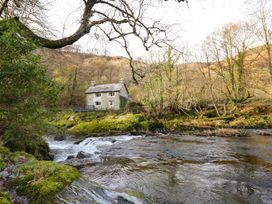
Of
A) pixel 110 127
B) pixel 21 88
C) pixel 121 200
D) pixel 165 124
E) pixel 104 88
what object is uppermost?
pixel 104 88

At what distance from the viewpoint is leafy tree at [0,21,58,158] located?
4.24 meters

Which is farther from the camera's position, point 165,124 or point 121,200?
point 165,124

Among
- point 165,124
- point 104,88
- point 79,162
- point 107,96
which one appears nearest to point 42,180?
point 79,162

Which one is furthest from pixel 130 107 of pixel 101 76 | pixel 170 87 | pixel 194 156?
pixel 101 76

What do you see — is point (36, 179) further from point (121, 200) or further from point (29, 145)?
point (29, 145)

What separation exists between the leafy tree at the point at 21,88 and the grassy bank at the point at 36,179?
71 cm

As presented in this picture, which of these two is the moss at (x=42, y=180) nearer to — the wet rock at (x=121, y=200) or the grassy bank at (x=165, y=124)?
the wet rock at (x=121, y=200)

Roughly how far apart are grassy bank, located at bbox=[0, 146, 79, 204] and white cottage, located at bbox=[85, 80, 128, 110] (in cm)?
4147

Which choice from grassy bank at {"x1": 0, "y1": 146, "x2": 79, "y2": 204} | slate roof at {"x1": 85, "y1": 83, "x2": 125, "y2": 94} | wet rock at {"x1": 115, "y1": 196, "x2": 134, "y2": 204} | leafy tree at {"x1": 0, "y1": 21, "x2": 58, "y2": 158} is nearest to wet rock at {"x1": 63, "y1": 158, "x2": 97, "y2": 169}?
grassy bank at {"x1": 0, "y1": 146, "x2": 79, "y2": 204}

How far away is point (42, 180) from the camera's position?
4.36 meters

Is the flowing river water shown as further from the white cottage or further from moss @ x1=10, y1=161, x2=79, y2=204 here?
the white cottage

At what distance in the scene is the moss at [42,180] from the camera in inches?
155

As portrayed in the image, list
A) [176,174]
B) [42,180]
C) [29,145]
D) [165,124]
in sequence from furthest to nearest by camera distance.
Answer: [165,124] < [29,145] < [176,174] < [42,180]

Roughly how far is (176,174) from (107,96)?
4091 cm
